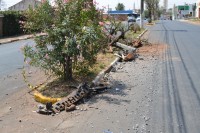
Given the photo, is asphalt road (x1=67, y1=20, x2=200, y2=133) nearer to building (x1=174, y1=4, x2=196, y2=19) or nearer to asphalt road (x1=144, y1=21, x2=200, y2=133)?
asphalt road (x1=144, y1=21, x2=200, y2=133)

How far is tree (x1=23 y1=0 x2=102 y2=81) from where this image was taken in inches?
336

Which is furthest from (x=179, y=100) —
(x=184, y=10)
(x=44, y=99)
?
(x=184, y=10)

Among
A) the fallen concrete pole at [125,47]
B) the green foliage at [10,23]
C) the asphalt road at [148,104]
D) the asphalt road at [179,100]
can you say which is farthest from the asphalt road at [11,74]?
the green foliage at [10,23]

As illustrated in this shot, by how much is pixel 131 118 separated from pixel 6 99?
3303 millimetres

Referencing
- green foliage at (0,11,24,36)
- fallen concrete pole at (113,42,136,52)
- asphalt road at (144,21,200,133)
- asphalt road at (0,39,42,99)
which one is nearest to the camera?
asphalt road at (144,21,200,133)

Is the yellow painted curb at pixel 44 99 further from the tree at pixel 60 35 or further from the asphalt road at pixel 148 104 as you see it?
the tree at pixel 60 35

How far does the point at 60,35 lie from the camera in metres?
8.68

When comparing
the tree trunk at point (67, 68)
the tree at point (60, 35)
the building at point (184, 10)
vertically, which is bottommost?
the tree trunk at point (67, 68)

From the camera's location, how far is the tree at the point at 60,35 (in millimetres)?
8547

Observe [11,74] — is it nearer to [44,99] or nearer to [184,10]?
[44,99]

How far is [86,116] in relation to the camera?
673 cm

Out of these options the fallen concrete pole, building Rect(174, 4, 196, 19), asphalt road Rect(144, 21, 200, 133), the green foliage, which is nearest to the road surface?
asphalt road Rect(144, 21, 200, 133)

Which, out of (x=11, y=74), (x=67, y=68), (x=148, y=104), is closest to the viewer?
(x=148, y=104)

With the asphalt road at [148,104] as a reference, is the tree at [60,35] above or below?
above
